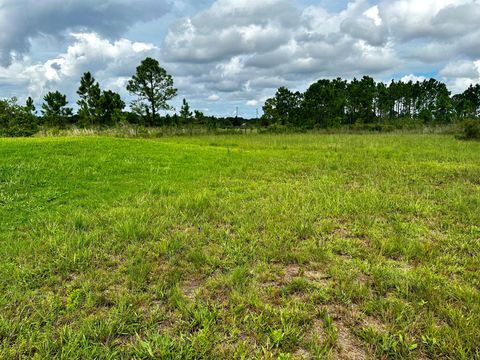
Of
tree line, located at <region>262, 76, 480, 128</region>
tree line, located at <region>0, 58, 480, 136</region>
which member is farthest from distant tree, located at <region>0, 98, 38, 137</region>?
tree line, located at <region>262, 76, 480, 128</region>

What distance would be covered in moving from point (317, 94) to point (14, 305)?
2198 inches

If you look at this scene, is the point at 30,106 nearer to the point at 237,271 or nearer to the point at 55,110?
the point at 55,110

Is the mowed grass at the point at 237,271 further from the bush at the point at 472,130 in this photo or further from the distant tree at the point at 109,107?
the distant tree at the point at 109,107

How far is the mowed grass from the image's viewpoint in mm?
2170

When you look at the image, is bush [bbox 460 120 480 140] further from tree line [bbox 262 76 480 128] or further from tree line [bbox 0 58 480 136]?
tree line [bbox 262 76 480 128]

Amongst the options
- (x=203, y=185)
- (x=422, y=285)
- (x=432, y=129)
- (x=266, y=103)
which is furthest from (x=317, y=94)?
(x=422, y=285)

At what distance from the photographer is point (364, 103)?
58.1 m

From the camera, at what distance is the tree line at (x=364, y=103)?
53.2 metres

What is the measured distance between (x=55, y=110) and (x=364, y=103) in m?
51.7

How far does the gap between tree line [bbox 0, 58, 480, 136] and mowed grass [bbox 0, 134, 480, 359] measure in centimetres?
2602

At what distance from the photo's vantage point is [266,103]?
51.2m

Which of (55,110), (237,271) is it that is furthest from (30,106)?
(237,271)

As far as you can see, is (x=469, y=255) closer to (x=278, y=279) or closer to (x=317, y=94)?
(x=278, y=279)

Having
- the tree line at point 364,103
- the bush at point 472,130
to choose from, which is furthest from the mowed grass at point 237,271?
the tree line at point 364,103
